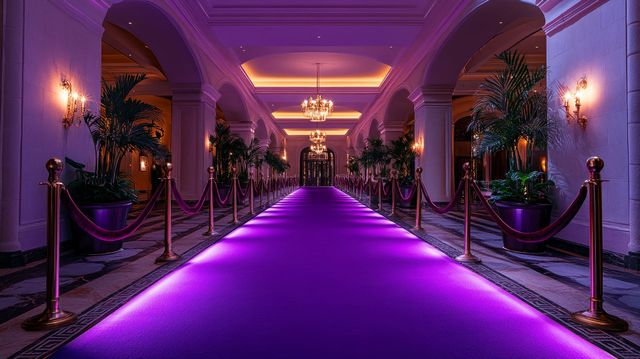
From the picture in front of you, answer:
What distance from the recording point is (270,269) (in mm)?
3545

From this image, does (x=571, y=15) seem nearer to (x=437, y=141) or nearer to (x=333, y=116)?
(x=437, y=141)

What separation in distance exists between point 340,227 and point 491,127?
288 cm

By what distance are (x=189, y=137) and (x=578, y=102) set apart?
27.5 ft

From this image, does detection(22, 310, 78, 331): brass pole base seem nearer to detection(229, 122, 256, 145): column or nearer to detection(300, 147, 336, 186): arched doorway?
detection(229, 122, 256, 145): column

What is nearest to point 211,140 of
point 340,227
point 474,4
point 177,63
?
point 177,63

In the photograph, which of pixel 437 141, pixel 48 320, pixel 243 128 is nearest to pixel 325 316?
pixel 48 320

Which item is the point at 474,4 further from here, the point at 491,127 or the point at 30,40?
the point at 30,40

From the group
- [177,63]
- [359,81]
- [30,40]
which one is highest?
[359,81]

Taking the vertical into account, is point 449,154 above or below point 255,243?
above

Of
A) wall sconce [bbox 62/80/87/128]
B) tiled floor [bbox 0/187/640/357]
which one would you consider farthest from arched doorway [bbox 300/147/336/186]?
wall sconce [bbox 62/80/87/128]

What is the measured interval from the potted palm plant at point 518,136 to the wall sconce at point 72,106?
5.16 metres

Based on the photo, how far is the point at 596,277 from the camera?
2.35 m

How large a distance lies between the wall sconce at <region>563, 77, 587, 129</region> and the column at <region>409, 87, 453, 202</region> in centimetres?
530

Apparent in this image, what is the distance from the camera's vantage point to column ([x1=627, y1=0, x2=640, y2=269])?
11.9 feet
